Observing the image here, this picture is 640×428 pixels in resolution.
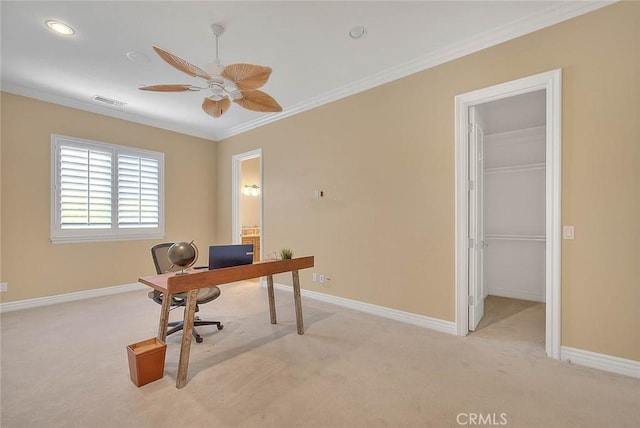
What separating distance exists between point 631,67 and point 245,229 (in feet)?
20.4

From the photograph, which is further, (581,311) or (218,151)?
(218,151)

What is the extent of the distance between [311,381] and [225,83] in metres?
2.42

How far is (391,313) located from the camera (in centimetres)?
335

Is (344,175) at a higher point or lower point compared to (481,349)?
higher

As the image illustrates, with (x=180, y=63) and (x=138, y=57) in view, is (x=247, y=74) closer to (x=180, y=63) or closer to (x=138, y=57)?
(x=180, y=63)

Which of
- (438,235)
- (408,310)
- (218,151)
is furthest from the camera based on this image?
(218,151)

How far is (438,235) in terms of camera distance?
3.00 m

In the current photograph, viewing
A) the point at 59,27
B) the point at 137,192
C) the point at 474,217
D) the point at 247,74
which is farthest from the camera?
the point at 137,192

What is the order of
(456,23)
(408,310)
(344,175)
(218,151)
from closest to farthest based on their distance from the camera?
1. (456,23)
2. (408,310)
3. (344,175)
4. (218,151)

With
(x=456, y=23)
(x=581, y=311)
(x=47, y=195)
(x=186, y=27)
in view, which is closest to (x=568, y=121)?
(x=456, y=23)

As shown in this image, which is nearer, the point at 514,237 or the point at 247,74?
the point at 247,74

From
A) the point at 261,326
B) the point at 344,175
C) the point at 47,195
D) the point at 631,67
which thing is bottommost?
the point at 261,326

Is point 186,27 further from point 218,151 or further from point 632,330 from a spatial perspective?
point 632,330

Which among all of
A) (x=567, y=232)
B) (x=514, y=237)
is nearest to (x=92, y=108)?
(x=567, y=232)
